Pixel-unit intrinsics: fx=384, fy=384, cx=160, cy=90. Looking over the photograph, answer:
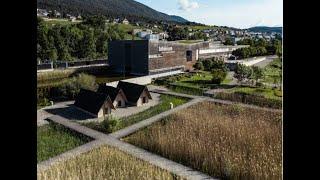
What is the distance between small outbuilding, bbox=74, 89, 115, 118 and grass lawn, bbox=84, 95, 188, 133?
119 centimetres

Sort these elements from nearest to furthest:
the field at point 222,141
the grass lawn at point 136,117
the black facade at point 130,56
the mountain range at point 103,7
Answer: the field at point 222,141
the grass lawn at point 136,117
the black facade at point 130,56
the mountain range at point 103,7

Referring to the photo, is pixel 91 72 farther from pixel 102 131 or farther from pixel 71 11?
pixel 71 11

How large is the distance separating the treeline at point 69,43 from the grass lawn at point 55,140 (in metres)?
20.3

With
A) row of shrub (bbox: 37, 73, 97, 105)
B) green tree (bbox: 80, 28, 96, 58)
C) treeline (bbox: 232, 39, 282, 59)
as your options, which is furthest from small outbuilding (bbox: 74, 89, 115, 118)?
treeline (bbox: 232, 39, 282, 59)

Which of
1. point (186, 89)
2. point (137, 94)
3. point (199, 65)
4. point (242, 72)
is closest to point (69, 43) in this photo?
point (199, 65)

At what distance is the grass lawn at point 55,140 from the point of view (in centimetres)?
1259

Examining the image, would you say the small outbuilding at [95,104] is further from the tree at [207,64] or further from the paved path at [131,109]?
the tree at [207,64]

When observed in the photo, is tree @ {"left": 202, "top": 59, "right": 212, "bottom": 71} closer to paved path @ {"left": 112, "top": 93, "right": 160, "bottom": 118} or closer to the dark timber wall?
the dark timber wall

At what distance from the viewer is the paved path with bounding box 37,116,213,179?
427 inches

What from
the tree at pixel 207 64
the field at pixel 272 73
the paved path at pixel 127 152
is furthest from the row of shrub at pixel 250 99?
the tree at pixel 207 64

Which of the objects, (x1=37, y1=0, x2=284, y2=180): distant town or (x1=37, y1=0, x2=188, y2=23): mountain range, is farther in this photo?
(x1=37, y1=0, x2=188, y2=23): mountain range

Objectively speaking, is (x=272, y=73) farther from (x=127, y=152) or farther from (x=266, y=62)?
(x=127, y=152)

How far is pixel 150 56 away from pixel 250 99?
1225 cm
